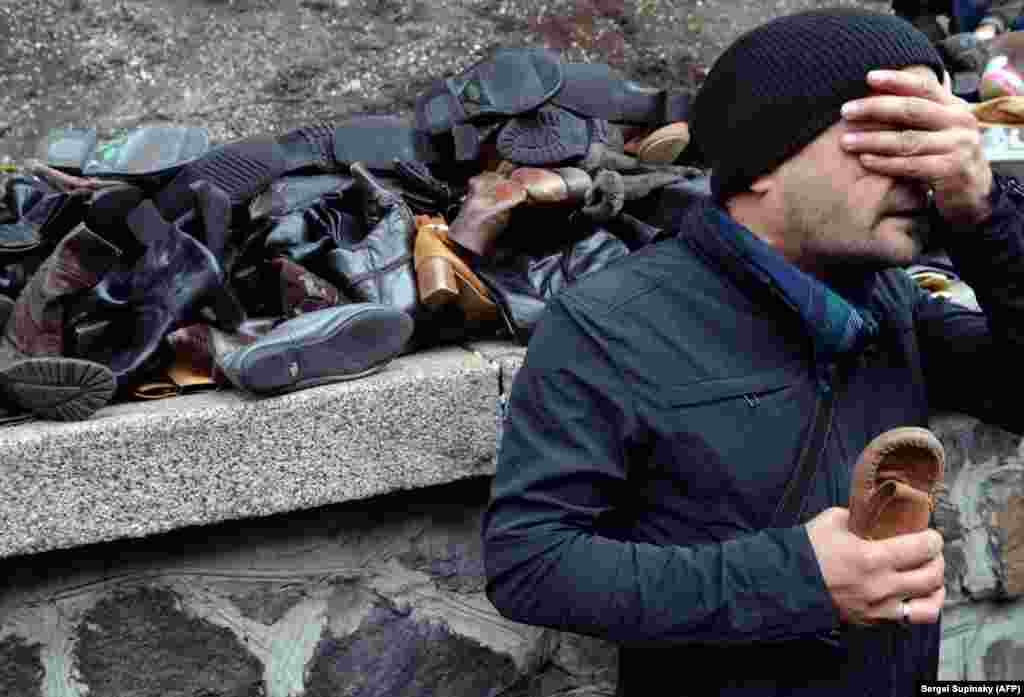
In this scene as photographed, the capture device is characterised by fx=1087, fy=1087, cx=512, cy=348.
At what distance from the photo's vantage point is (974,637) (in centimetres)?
Answer: 254

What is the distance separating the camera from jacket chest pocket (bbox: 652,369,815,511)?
1.33m

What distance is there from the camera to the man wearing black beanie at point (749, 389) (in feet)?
4.17

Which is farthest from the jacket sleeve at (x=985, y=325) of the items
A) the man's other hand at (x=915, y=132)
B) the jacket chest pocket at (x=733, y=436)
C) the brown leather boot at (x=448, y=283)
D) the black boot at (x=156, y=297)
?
the black boot at (x=156, y=297)

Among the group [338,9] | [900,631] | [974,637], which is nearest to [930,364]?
[900,631]

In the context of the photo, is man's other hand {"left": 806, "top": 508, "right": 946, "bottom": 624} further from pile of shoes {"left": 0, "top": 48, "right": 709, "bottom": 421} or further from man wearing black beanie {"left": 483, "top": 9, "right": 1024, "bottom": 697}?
pile of shoes {"left": 0, "top": 48, "right": 709, "bottom": 421}

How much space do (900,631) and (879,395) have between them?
0.31 meters

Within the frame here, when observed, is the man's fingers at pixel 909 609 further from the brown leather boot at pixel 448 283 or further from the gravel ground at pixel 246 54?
the gravel ground at pixel 246 54

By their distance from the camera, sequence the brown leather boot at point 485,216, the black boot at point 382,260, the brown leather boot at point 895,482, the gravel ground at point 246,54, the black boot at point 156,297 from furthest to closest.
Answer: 1. the gravel ground at point 246,54
2. the brown leather boot at point 485,216
3. the black boot at point 382,260
4. the black boot at point 156,297
5. the brown leather boot at point 895,482

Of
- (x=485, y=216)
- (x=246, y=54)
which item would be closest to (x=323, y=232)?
(x=485, y=216)

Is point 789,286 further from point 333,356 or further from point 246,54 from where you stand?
point 246,54

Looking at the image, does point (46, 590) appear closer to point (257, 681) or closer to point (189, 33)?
point (257, 681)

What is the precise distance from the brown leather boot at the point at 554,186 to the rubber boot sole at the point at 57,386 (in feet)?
3.33

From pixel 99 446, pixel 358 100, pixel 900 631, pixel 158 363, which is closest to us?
pixel 900 631

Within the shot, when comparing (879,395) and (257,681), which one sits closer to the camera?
(879,395)
